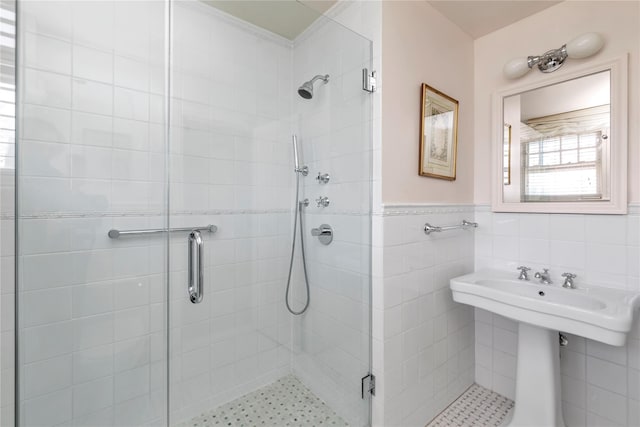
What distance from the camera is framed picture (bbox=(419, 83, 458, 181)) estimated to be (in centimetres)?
165

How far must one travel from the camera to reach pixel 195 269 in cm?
126

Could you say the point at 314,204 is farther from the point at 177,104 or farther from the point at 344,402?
the point at 344,402

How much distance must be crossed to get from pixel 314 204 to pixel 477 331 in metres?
1.45

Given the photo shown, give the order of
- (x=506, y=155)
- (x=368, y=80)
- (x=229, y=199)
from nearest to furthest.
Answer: (x=229, y=199), (x=368, y=80), (x=506, y=155)

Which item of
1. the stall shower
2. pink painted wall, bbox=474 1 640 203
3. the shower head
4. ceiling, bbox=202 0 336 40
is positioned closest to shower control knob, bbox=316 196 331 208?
the stall shower

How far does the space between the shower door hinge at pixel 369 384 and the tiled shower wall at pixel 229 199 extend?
1.32 feet

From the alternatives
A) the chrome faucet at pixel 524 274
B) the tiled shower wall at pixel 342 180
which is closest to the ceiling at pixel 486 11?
the tiled shower wall at pixel 342 180

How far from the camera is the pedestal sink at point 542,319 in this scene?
1246 mm

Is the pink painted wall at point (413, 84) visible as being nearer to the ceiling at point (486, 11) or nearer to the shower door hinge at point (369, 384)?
the ceiling at point (486, 11)

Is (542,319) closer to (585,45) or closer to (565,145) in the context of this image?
(565,145)

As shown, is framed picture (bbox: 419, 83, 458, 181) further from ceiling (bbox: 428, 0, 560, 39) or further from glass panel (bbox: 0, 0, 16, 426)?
glass panel (bbox: 0, 0, 16, 426)

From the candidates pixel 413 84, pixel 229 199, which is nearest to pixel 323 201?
pixel 229 199

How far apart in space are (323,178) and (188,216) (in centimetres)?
67

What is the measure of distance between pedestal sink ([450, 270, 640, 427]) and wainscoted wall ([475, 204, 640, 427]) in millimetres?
152
